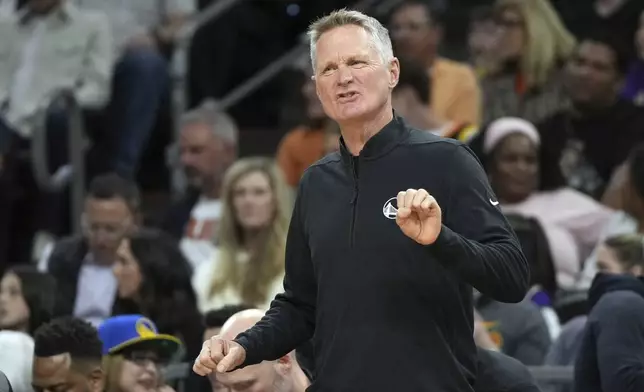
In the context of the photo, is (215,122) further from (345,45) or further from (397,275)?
(397,275)

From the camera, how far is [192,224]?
917 centimetres

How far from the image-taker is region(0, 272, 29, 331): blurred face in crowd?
7.16 m

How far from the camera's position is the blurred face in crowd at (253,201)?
8148 mm

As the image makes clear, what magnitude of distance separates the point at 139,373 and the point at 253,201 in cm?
246

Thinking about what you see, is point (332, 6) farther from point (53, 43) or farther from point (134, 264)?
point (134, 264)

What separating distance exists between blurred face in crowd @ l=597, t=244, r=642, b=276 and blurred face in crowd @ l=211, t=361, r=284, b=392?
1.81 metres

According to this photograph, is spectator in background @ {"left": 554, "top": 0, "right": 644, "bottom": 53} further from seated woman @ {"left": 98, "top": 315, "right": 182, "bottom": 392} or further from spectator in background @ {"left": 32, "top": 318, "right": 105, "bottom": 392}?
spectator in background @ {"left": 32, "top": 318, "right": 105, "bottom": 392}

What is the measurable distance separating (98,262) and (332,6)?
135 inches

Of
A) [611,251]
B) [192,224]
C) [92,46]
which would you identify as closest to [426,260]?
[611,251]

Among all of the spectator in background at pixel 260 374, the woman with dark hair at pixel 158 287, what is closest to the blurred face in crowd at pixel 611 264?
the spectator in background at pixel 260 374

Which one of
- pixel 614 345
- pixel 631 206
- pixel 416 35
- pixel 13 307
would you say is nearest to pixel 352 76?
pixel 614 345

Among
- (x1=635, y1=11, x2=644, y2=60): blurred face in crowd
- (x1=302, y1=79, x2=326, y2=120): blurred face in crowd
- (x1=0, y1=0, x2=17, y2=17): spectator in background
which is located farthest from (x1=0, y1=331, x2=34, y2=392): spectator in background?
(x1=0, y1=0, x2=17, y2=17): spectator in background

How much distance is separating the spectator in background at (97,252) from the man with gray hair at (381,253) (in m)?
4.00

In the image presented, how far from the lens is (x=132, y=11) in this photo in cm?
1113
